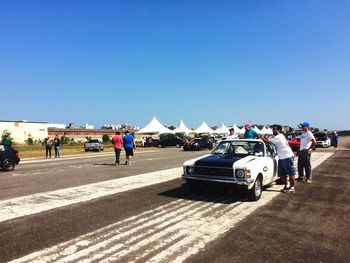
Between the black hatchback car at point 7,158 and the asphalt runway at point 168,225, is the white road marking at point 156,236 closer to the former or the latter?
Result: the asphalt runway at point 168,225

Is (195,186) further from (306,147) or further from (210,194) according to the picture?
(306,147)

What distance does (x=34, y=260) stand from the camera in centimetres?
434

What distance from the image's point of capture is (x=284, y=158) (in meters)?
9.46

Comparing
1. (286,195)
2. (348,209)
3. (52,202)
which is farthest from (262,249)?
(52,202)

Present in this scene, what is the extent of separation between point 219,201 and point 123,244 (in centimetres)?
360

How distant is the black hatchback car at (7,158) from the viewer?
49.9 feet

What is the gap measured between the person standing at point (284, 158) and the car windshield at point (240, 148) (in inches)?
20.7

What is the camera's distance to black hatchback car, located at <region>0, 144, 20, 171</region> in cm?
1520

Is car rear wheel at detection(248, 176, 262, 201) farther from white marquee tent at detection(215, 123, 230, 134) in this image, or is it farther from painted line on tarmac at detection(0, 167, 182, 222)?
white marquee tent at detection(215, 123, 230, 134)

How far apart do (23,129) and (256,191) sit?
7085 cm

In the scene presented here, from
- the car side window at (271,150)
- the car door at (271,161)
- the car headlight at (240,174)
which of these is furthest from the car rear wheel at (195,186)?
the car side window at (271,150)

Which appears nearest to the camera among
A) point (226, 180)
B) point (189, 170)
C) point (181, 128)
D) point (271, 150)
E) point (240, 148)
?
point (226, 180)

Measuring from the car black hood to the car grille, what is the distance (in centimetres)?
8

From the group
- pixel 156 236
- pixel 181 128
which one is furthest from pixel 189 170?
pixel 181 128
